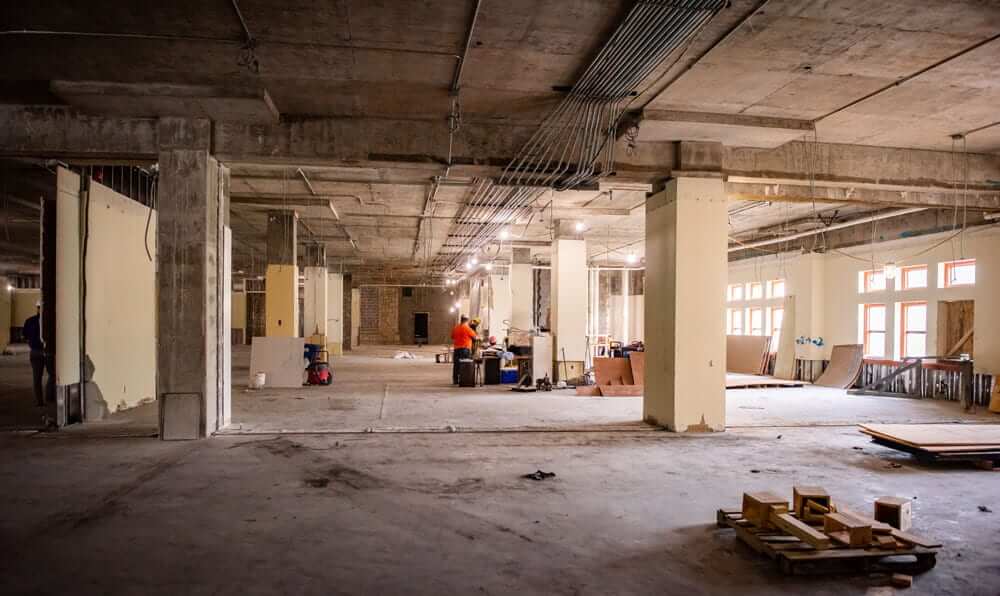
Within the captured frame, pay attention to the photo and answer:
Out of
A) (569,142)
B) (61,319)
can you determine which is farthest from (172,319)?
(569,142)

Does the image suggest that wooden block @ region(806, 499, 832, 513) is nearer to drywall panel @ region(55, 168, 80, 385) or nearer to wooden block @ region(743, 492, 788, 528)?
wooden block @ region(743, 492, 788, 528)

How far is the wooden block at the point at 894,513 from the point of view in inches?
158

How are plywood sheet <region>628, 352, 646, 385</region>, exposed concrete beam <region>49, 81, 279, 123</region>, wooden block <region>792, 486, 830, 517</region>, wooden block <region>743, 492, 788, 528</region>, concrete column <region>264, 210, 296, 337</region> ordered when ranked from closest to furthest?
wooden block <region>743, 492, 788, 528</region> → wooden block <region>792, 486, 830, 517</region> → exposed concrete beam <region>49, 81, 279, 123</region> → plywood sheet <region>628, 352, 646, 385</region> → concrete column <region>264, 210, 296, 337</region>

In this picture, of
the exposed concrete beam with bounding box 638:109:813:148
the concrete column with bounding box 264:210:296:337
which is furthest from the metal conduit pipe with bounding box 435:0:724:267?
the concrete column with bounding box 264:210:296:337

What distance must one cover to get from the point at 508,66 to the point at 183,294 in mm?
4480

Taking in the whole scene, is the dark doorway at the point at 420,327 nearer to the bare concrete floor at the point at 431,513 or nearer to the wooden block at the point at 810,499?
the bare concrete floor at the point at 431,513

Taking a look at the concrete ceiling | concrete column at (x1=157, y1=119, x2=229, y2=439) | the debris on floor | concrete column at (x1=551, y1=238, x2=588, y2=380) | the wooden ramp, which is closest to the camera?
the concrete ceiling

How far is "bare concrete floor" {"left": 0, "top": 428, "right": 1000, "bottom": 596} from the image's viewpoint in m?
3.37

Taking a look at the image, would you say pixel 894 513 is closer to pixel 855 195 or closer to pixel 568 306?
pixel 855 195

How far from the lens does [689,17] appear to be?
14.3ft

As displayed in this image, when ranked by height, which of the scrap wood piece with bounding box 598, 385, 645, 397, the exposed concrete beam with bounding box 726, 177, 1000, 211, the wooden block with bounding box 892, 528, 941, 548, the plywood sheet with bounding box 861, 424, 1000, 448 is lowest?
the scrap wood piece with bounding box 598, 385, 645, 397

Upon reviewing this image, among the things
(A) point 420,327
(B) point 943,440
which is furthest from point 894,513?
(A) point 420,327

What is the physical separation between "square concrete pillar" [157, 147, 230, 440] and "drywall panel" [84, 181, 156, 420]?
1.79 meters

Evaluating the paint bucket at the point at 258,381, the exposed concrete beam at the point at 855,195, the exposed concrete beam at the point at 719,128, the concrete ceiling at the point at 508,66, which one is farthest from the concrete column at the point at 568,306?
the paint bucket at the point at 258,381
